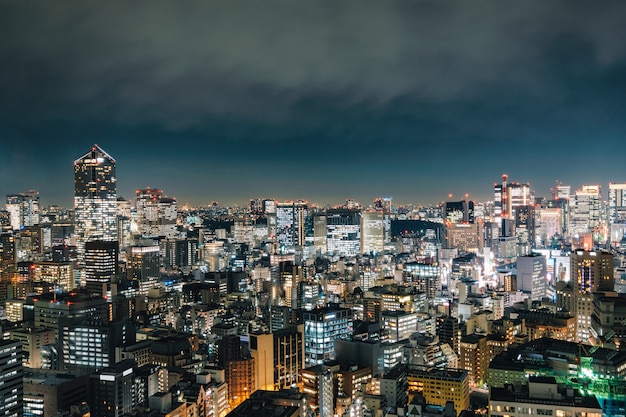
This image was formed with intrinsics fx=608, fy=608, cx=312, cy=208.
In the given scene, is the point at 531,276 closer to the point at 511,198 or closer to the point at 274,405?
Result: the point at 511,198

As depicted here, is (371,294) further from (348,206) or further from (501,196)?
(348,206)

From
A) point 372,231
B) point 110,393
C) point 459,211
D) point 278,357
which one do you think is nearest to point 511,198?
point 459,211

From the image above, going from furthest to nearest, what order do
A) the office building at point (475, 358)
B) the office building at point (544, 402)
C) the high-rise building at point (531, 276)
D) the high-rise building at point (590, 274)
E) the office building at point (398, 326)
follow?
the high-rise building at point (531, 276)
the high-rise building at point (590, 274)
the office building at point (398, 326)
the office building at point (475, 358)
the office building at point (544, 402)

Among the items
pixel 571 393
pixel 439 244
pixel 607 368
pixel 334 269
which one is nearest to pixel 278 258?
pixel 334 269

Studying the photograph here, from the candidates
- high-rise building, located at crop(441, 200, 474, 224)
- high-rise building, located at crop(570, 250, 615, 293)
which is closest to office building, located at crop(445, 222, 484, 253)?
high-rise building, located at crop(441, 200, 474, 224)

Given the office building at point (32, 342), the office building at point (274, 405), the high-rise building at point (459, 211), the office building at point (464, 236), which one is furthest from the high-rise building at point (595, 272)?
the high-rise building at point (459, 211)

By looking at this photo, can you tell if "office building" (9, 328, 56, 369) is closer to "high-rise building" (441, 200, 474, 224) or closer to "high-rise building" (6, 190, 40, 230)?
"high-rise building" (6, 190, 40, 230)

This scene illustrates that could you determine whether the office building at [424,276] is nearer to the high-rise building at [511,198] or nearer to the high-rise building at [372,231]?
the high-rise building at [372,231]
